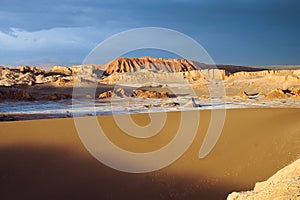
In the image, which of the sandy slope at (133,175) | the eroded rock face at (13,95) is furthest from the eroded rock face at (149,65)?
the sandy slope at (133,175)

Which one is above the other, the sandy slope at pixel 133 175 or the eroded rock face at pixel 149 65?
the eroded rock face at pixel 149 65

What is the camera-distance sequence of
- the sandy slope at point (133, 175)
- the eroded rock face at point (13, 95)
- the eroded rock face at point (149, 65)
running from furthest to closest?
1. the eroded rock face at point (149, 65)
2. the eroded rock face at point (13, 95)
3. the sandy slope at point (133, 175)

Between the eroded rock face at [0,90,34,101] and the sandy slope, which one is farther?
the eroded rock face at [0,90,34,101]

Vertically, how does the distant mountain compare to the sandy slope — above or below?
above

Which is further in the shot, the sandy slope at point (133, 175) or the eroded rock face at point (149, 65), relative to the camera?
the eroded rock face at point (149, 65)

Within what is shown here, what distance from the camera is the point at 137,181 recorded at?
5285 millimetres

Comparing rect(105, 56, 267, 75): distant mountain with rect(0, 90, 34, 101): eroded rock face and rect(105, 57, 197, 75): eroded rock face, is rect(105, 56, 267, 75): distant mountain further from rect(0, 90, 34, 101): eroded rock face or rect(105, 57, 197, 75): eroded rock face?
rect(0, 90, 34, 101): eroded rock face

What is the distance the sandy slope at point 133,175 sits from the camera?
16.1 feet

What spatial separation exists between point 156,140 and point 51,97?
13.0 metres

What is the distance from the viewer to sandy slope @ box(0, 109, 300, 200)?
4.90 meters

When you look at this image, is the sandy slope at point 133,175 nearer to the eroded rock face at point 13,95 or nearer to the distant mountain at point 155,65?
the eroded rock face at point 13,95

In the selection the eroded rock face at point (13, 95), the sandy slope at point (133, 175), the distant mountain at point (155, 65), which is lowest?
the sandy slope at point (133, 175)

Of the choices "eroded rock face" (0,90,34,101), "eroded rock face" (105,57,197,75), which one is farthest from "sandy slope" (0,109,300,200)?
"eroded rock face" (105,57,197,75)

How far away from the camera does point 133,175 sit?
217 inches
